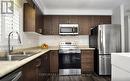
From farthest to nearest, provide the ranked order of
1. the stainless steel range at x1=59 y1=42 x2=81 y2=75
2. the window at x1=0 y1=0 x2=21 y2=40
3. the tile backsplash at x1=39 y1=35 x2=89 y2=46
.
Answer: the tile backsplash at x1=39 y1=35 x2=89 y2=46, the stainless steel range at x1=59 y1=42 x2=81 y2=75, the window at x1=0 y1=0 x2=21 y2=40

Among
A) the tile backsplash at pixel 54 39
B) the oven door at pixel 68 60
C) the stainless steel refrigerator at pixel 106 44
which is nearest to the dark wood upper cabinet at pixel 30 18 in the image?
the oven door at pixel 68 60

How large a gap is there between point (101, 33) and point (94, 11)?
4.71ft

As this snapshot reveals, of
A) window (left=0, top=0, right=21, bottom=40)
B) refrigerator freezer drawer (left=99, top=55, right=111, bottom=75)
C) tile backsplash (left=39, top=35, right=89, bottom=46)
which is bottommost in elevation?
refrigerator freezer drawer (left=99, top=55, right=111, bottom=75)

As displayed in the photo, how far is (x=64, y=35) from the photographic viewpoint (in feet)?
19.0

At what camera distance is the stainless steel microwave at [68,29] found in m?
5.58

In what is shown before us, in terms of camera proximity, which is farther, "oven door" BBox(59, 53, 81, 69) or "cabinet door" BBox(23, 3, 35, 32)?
"oven door" BBox(59, 53, 81, 69)

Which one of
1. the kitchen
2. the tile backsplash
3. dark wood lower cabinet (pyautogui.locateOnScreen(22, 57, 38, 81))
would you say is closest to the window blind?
the kitchen

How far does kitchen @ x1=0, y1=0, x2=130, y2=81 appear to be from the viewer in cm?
409

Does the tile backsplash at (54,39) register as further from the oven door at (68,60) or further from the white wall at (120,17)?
the white wall at (120,17)

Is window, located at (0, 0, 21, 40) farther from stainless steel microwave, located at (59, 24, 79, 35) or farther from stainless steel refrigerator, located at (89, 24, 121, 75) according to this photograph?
stainless steel refrigerator, located at (89, 24, 121, 75)

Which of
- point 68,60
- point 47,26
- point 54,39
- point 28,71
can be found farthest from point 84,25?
point 28,71

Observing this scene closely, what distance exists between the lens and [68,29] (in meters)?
5.61

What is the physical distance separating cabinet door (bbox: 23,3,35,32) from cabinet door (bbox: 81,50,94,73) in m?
2.02

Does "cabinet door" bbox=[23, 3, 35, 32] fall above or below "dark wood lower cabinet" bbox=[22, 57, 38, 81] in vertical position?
above
